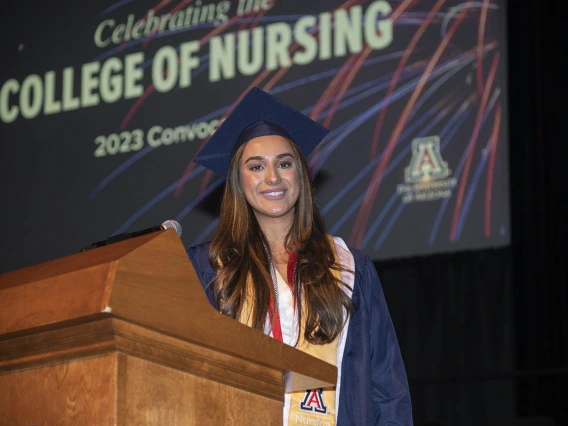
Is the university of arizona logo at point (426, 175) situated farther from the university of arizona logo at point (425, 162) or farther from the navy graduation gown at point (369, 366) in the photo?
the navy graduation gown at point (369, 366)

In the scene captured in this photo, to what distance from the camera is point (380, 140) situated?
4852 mm

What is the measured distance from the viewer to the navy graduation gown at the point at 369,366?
7.47 ft

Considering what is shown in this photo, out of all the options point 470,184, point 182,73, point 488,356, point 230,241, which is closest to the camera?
point 230,241

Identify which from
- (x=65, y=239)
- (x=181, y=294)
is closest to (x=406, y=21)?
(x=65, y=239)

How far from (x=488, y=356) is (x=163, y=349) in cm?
383

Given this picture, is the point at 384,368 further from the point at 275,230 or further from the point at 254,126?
the point at 254,126

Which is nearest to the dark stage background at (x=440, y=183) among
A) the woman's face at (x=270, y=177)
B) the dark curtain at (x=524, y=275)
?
the dark curtain at (x=524, y=275)

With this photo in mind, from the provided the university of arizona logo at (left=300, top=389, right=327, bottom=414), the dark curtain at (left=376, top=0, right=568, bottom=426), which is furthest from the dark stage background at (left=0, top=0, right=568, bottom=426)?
the university of arizona logo at (left=300, top=389, right=327, bottom=414)

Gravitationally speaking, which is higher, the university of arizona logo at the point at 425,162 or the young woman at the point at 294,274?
the university of arizona logo at the point at 425,162

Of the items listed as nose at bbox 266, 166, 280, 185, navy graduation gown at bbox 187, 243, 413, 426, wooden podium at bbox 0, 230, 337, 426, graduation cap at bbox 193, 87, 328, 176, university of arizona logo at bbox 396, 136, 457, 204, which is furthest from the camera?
university of arizona logo at bbox 396, 136, 457, 204

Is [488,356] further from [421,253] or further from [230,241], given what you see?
[230,241]

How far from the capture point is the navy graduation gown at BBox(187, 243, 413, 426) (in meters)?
2.28

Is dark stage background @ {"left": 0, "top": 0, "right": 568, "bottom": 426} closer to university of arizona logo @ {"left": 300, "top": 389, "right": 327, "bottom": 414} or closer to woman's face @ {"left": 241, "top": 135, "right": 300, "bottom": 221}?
woman's face @ {"left": 241, "top": 135, "right": 300, "bottom": 221}

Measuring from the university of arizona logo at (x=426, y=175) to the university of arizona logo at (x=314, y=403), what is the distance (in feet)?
8.19
